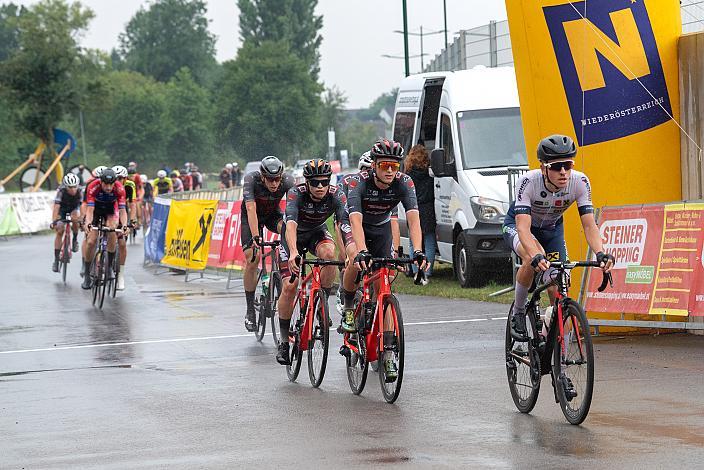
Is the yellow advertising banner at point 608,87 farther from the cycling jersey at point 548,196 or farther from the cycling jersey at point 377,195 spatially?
the cycling jersey at point 548,196

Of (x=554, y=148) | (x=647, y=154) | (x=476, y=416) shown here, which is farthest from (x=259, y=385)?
(x=647, y=154)

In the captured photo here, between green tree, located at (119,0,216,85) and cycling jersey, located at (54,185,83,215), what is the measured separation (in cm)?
13706

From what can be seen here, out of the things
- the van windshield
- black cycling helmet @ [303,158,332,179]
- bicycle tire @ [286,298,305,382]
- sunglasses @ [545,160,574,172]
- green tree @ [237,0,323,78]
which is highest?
green tree @ [237,0,323,78]

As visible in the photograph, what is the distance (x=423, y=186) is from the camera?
65.2 feet

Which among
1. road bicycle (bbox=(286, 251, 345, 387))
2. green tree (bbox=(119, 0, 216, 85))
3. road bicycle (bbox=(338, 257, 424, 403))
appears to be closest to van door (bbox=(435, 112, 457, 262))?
road bicycle (bbox=(286, 251, 345, 387))

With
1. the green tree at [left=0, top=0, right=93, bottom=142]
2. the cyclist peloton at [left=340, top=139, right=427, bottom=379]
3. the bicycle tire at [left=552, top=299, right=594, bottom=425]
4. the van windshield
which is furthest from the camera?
the green tree at [left=0, top=0, right=93, bottom=142]

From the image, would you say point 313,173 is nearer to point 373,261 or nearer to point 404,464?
point 373,261

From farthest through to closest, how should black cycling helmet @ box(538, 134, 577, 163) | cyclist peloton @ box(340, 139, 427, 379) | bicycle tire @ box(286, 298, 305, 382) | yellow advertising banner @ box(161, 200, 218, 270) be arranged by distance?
1. yellow advertising banner @ box(161, 200, 218, 270)
2. bicycle tire @ box(286, 298, 305, 382)
3. cyclist peloton @ box(340, 139, 427, 379)
4. black cycling helmet @ box(538, 134, 577, 163)

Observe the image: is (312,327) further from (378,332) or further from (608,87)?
(608,87)

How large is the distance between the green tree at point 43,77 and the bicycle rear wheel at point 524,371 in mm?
63404

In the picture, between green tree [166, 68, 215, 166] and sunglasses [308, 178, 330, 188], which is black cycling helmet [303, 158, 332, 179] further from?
green tree [166, 68, 215, 166]

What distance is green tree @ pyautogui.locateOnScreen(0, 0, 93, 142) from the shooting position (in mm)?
70125

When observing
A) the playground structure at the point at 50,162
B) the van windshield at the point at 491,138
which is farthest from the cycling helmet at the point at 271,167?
the playground structure at the point at 50,162

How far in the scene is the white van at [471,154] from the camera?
18516 mm
